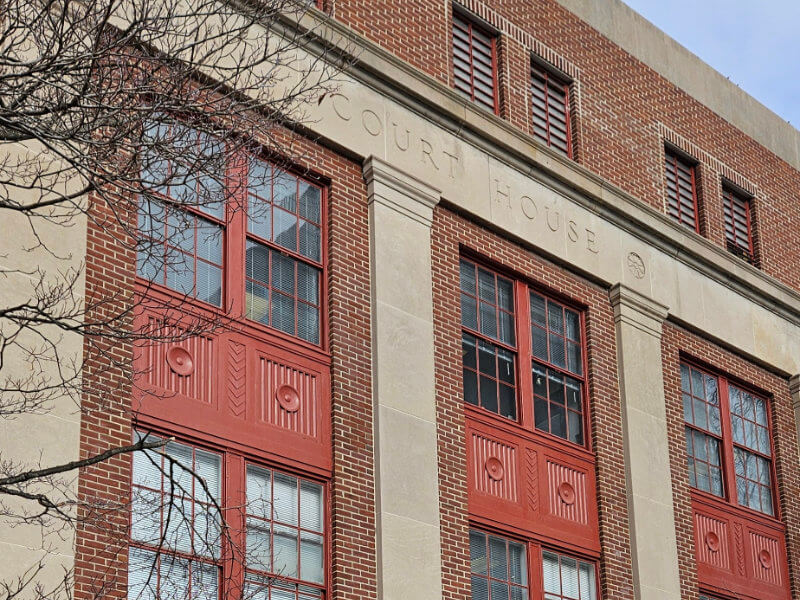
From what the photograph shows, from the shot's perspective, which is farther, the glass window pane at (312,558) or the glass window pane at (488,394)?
the glass window pane at (488,394)

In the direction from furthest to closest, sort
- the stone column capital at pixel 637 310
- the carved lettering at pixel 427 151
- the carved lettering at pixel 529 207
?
the stone column capital at pixel 637 310 → the carved lettering at pixel 529 207 → the carved lettering at pixel 427 151

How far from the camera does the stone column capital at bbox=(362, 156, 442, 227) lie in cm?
2005

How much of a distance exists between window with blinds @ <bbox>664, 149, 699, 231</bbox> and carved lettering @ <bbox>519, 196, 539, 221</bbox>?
414cm

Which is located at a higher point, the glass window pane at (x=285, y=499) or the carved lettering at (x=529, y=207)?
the carved lettering at (x=529, y=207)

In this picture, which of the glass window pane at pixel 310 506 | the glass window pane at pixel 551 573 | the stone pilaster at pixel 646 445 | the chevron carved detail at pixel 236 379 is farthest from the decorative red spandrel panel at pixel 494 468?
the chevron carved detail at pixel 236 379

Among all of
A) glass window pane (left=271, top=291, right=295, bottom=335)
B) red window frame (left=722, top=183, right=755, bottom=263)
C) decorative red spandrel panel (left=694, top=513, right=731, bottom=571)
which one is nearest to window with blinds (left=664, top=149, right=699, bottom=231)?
red window frame (left=722, top=183, right=755, bottom=263)

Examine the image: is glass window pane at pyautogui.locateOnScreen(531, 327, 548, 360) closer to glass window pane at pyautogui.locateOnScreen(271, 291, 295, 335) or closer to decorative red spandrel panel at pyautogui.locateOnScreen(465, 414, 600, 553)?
decorative red spandrel panel at pyautogui.locateOnScreen(465, 414, 600, 553)

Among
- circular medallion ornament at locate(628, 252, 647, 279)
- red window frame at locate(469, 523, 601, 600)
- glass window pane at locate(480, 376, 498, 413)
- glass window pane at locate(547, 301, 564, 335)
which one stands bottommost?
red window frame at locate(469, 523, 601, 600)

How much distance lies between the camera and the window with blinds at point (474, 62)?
2264 centimetres

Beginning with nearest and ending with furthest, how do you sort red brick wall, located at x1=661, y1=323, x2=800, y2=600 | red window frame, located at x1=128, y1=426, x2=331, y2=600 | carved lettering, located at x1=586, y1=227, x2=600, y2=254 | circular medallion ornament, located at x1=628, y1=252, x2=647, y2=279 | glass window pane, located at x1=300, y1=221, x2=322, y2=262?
1. red window frame, located at x1=128, y1=426, x2=331, y2=600
2. glass window pane, located at x1=300, y1=221, x2=322, y2=262
3. red brick wall, located at x1=661, y1=323, x2=800, y2=600
4. carved lettering, located at x1=586, y1=227, x2=600, y2=254
5. circular medallion ornament, located at x1=628, y1=252, x2=647, y2=279

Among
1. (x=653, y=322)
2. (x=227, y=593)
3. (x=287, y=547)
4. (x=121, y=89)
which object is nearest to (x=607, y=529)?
(x=653, y=322)

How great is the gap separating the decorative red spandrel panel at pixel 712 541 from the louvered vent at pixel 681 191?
522cm

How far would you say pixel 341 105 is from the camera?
19.9m

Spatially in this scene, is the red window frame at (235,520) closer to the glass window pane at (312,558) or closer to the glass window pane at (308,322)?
the glass window pane at (312,558)
